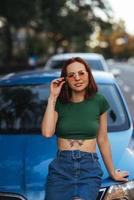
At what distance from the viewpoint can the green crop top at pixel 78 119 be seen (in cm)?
367

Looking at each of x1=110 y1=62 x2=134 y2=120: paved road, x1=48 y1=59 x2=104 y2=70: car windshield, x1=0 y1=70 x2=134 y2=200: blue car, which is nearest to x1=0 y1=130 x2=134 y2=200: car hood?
x1=0 y1=70 x2=134 y2=200: blue car

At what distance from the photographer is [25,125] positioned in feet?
19.0

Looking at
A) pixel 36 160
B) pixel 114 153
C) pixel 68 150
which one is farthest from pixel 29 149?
pixel 68 150

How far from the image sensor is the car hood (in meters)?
4.21

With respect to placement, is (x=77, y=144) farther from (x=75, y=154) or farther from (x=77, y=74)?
(x=77, y=74)

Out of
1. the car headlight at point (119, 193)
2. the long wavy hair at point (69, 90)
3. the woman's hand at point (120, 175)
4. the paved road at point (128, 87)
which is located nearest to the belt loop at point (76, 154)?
the long wavy hair at point (69, 90)

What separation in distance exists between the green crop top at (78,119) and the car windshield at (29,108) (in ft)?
5.95

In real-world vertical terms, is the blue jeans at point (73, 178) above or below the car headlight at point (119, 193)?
above

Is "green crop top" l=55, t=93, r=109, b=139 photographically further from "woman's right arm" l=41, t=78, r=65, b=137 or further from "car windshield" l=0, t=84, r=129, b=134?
"car windshield" l=0, t=84, r=129, b=134

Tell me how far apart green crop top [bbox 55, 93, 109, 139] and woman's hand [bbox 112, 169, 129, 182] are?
426 mm

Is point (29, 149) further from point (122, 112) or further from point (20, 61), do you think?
point (20, 61)

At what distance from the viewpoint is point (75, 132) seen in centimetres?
366

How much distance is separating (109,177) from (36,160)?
2.16ft

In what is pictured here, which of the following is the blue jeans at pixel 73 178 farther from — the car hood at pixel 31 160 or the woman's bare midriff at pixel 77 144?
the car hood at pixel 31 160
